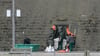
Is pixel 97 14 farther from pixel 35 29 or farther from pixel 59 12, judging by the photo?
pixel 35 29

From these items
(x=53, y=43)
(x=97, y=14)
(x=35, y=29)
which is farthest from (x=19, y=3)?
(x=97, y=14)

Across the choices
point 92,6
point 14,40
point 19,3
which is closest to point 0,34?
point 14,40

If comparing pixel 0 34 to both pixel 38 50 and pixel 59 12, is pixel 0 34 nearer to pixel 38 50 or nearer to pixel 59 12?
pixel 38 50

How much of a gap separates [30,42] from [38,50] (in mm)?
666

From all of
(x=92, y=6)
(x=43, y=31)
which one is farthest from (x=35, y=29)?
(x=92, y=6)

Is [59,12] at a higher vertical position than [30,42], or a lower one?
→ higher

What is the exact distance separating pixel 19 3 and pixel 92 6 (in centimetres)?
424

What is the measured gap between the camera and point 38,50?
1966 centimetres

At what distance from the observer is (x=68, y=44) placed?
1927 cm

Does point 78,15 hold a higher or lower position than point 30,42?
higher

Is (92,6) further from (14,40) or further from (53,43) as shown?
(14,40)

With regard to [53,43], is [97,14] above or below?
above

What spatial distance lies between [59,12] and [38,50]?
2.51m

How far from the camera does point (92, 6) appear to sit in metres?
19.7
